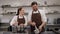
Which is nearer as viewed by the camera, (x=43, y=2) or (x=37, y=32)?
(x=37, y=32)

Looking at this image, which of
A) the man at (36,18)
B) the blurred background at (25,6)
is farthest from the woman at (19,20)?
the blurred background at (25,6)

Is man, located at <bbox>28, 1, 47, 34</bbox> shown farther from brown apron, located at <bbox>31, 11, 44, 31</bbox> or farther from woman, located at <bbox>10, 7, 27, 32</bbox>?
woman, located at <bbox>10, 7, 27, 32</bbox>

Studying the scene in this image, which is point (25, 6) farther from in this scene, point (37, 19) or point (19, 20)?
point (37, 19)

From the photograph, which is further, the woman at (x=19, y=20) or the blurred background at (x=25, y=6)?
the blurred background at (x=25, y=6)

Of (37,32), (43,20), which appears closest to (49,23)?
(43,20)

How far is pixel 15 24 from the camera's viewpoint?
2.81 m

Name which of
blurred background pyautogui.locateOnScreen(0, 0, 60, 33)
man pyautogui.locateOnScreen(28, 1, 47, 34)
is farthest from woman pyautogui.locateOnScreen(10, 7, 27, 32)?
blurred background pyautogui.locateOnScreen(0, 0, 60, 33)

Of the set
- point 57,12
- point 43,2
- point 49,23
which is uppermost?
point 43,2

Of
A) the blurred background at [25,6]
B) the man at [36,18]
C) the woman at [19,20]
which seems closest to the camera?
the man at [36,18]

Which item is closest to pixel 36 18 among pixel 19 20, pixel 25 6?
pixel 19 20

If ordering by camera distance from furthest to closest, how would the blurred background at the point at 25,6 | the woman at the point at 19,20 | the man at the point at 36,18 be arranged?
the blurred background at the point at 25,6
the woman at the point at 19,20
the man at the point at 36,18

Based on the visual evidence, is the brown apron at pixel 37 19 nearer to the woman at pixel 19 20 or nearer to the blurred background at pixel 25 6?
the woman at pixel 19 20

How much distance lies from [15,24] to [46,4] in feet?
7.59

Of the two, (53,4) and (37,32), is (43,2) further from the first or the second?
(37,32)
